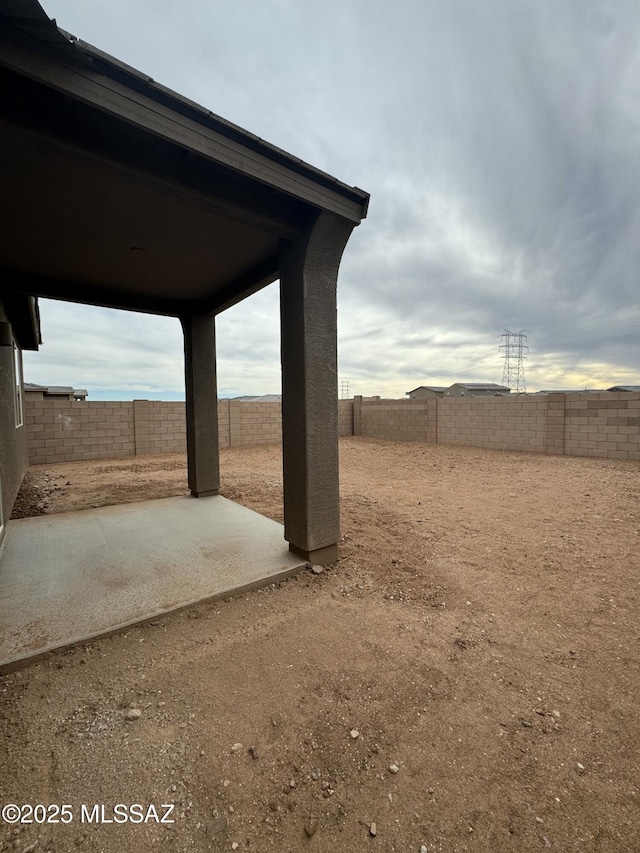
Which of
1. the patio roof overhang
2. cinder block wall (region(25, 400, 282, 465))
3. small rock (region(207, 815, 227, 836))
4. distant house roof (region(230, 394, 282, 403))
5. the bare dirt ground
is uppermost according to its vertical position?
the patio roof overhang

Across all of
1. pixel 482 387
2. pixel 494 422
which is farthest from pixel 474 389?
pixel 494 422

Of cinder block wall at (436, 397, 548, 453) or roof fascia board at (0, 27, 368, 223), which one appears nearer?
roof fascia board at (0, 27, 368, 223)

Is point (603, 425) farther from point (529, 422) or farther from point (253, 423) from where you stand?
point (253, 423)

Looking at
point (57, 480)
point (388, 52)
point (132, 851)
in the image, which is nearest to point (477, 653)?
point (132, 851)

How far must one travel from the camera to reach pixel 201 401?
467 centimetres

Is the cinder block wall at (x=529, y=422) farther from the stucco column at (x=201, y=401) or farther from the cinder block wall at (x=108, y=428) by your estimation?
the stucco column at (x=201, y=401)

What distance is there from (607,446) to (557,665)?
850 cm

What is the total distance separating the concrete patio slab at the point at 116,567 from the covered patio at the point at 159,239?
2cm

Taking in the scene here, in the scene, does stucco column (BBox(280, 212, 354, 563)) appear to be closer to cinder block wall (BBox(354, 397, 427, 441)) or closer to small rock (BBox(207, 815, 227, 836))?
small rock (BBox(207, 815, 227, 836))

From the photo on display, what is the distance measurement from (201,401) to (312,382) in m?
2.53

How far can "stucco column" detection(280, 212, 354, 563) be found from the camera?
262 cm

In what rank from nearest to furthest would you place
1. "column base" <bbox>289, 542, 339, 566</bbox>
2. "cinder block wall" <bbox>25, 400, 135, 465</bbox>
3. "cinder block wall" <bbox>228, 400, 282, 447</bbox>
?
1. "column base" <bbox>289, 542, 339, 566</bbox>
2. "cinder block wall" <bbox>25, 400, 135, 465</bbox>
3. "cinder block wall" <bbox>228, 400, 282, 447</bbox>

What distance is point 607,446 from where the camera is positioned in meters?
8.14

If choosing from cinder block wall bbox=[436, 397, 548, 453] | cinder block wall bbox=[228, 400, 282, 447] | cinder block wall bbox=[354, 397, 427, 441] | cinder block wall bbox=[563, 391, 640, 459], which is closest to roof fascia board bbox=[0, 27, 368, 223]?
cinder block wall bbox=[563, 391, 640, 459]
